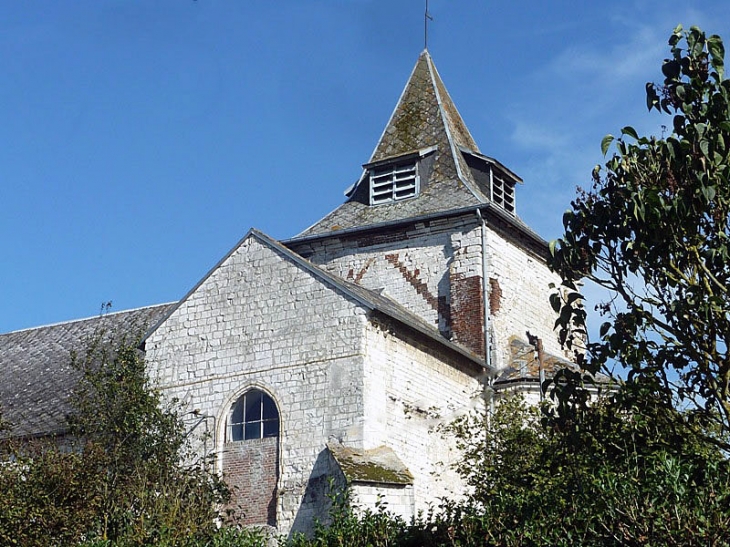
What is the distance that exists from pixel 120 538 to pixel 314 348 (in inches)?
180

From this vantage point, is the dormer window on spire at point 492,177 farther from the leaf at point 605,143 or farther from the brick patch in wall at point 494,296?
the leaf at point 605,143

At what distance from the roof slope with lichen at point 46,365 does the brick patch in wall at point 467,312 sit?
6.02m

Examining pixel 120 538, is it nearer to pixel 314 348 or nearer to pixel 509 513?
pixel 314 348

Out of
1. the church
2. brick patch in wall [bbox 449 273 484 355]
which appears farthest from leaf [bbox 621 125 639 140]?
brick patch in wall [bbox 449 273 484 355]

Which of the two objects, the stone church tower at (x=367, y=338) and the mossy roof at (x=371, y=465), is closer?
the mossy roof at (x=371, y=465)

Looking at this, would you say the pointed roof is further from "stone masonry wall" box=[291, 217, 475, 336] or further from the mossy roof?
the mossy roof

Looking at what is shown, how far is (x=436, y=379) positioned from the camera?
19547 millimetres

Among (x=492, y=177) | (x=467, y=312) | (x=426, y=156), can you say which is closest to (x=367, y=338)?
(x=467, y=312)

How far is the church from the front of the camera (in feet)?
57.5

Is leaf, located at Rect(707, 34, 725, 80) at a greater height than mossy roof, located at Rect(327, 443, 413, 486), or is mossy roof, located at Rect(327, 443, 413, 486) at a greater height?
leaf, located at Rect(707, 34, 725, 80)

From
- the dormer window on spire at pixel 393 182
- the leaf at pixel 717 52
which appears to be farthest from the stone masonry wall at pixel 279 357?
the leaf at pixel 717 52

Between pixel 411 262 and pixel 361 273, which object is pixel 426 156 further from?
pixel 361 273

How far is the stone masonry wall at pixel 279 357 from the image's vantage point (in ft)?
57.2

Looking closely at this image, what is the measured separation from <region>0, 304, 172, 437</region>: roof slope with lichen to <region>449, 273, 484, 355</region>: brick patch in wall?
6.02 meters
